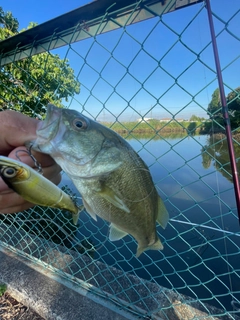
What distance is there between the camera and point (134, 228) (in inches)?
38.0

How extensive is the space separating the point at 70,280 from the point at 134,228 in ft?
3.38

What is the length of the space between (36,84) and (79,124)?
63.6 inches

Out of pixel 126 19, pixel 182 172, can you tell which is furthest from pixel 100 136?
pixel 182 172

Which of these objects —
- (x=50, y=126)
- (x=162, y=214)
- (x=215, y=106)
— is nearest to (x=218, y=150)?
(x=215, y=106)

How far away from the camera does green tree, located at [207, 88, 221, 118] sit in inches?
39.4

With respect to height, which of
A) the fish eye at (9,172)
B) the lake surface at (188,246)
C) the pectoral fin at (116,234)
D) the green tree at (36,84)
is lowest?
the lake surface at (188,246)

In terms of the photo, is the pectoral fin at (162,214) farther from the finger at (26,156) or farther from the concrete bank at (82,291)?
the concrete bank at (82,291)

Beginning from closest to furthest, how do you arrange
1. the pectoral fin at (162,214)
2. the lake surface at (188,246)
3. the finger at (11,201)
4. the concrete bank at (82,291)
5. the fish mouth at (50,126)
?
1. the fish mouth at (50,126)
2. the finger at (11,201)
3. the pectoral fin at (162,214)
4. the concrete bank at (82,291)
5. the lake surface at (188,246)

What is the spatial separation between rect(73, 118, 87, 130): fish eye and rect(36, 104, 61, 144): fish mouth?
69 mm

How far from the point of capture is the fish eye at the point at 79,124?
85 cm

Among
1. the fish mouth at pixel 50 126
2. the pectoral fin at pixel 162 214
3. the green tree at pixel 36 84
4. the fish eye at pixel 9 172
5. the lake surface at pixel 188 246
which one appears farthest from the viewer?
the lake surface at pixel 188 246

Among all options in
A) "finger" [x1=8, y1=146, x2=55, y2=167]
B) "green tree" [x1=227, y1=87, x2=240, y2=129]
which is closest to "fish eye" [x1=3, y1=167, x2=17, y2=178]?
"finger" [x1=8, y1=146, x2=55, y2=167]

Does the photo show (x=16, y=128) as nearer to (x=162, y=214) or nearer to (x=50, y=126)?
(x=50, y=126)

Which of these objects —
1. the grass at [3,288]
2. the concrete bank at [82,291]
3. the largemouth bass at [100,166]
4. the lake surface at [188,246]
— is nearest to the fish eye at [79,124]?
the largemouth bass at [100,166]
